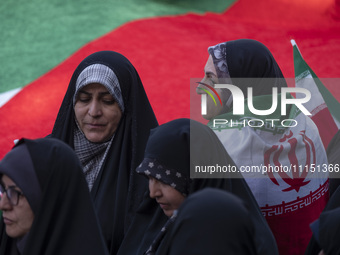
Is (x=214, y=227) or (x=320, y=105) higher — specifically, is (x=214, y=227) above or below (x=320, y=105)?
below

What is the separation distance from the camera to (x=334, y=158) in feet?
11.3

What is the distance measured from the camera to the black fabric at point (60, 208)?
224 cm

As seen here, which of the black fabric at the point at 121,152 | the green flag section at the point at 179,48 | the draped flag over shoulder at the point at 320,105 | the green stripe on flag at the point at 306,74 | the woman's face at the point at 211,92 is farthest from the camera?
the green flag section at the point at 179,48

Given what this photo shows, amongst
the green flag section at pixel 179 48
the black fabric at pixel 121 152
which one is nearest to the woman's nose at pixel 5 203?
the black fabric at pixel 121 152

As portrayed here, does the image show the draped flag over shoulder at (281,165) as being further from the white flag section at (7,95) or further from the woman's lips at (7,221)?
the white flag section at (7,95)

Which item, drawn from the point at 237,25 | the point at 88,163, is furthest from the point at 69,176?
the point at 237,25

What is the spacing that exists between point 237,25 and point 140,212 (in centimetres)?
515

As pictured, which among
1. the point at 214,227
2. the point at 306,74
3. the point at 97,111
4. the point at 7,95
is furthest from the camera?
the point at 7,95

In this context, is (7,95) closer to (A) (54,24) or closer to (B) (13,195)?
A: (A) (54,24)

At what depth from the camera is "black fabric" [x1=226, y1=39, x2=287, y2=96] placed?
3.33 metres

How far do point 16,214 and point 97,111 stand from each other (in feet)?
3.31

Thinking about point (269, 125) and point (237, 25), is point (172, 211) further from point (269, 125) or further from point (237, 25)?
point (237, 25)

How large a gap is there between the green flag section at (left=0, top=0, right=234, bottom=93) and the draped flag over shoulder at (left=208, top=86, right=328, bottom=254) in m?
4.05

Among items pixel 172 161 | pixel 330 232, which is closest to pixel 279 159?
pixel 172 161
